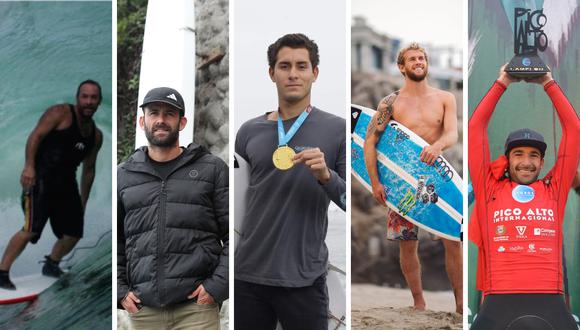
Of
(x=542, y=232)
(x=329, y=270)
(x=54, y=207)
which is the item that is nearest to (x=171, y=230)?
(x=54, y=207)

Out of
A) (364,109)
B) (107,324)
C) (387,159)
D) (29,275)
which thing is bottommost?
(107,324)

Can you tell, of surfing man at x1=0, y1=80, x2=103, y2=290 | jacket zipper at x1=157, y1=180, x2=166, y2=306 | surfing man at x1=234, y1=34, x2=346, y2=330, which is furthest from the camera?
surfing man at x1=0, y1=80, x2=103, y2=290

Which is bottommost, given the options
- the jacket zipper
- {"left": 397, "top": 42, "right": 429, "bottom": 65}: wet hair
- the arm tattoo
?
the jacket zipper

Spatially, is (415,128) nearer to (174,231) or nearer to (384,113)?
(384,113)

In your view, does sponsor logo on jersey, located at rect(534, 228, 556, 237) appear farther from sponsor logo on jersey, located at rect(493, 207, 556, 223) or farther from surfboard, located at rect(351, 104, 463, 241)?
surfboard, located at rect(351, 104, 463, 241)

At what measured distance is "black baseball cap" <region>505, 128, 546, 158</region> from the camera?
178 inches

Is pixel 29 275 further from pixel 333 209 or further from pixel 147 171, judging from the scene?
pixel 333 209

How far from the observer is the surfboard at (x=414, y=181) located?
4559mm

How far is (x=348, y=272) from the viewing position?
4578mm

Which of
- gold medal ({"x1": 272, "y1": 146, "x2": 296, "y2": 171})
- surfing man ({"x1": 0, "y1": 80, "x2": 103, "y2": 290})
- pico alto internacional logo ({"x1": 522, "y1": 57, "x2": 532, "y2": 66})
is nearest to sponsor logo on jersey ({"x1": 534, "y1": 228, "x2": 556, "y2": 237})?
pico alto internacional logo ({"x1": 522, "y1": 57, "x2": 532, "y2": 66})

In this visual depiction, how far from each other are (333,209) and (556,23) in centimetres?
162

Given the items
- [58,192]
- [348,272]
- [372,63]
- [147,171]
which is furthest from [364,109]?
[58,192]

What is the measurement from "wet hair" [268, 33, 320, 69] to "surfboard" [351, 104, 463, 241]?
0.37 meters

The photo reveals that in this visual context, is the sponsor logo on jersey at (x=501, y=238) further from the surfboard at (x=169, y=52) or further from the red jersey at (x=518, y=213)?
the surfboard at (x=169, y=52)
